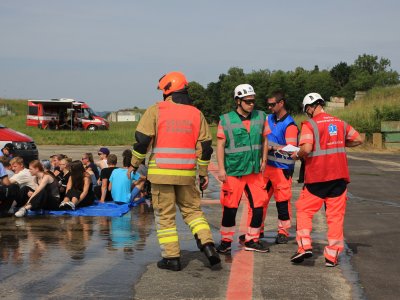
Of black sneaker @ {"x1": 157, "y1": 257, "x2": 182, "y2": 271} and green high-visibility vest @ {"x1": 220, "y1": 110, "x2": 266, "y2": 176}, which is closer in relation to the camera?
black sneaker @ {"x1": 157, "y1": 257, "x2": 182, "y2": 271}

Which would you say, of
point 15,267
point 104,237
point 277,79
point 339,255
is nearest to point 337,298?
point 339,255

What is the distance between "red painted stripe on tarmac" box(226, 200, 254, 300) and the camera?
5.09m

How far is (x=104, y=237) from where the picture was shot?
779cm

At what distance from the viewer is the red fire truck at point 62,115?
45.2 metres

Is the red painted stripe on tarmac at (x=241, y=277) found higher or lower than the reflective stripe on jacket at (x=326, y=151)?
lower

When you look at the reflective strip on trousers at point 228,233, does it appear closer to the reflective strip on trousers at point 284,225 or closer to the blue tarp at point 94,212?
the reflective strip on trousers at point 284,225

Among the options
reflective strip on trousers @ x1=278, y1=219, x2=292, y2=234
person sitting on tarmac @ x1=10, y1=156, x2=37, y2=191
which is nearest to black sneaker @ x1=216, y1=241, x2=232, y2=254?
reflective strip on trousers @ x1=278, y1=219, x2=292, y2=234

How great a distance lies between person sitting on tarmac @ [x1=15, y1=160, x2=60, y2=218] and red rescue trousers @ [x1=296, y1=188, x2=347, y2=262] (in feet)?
15.7

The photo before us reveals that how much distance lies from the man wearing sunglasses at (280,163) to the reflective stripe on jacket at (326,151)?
1071 millimetres

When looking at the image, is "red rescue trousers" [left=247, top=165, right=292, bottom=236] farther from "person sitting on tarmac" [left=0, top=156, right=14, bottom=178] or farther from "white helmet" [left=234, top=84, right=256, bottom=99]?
"person sitting on tarmac" [left=0, top=156, right=14, bottom=178]

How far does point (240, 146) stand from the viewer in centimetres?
693

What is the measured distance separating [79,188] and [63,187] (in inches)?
17.6

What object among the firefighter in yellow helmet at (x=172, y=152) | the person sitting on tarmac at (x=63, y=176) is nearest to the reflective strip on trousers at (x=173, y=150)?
the firefighter in yellow helmet at (x=172, y=152)

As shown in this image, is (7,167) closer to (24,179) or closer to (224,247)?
(24,179)
